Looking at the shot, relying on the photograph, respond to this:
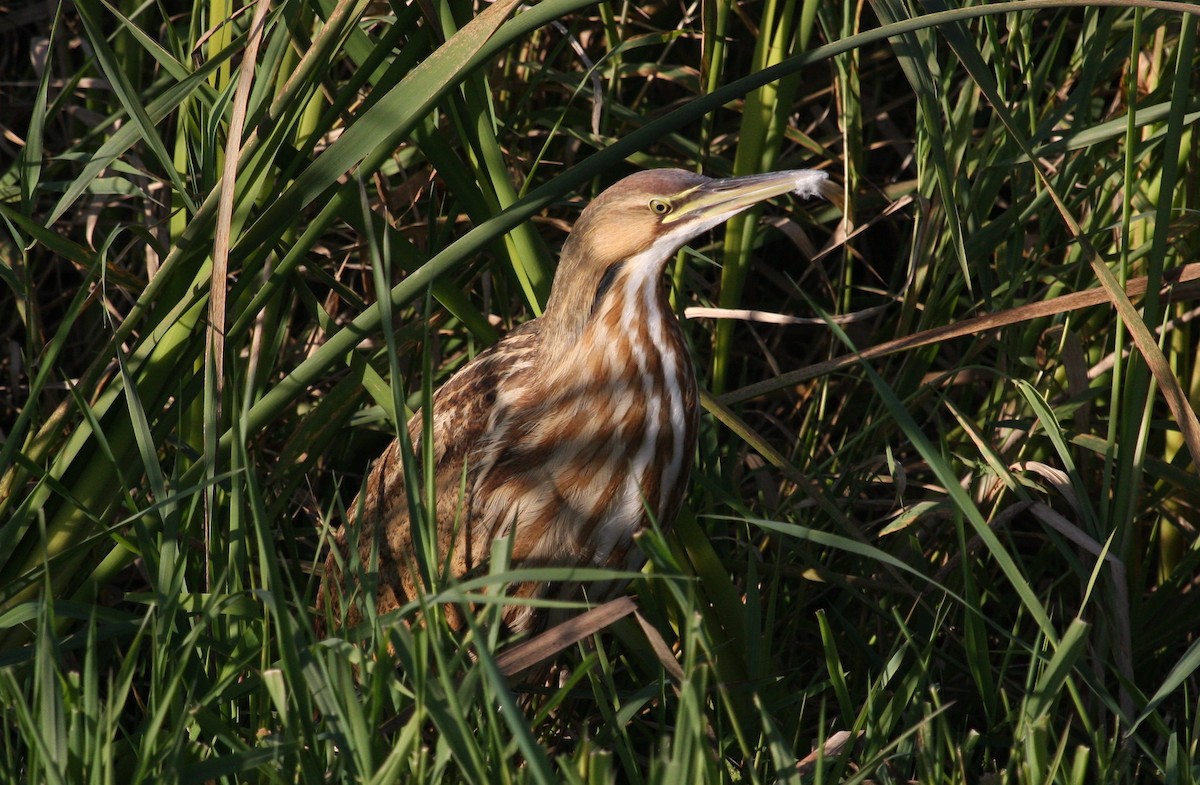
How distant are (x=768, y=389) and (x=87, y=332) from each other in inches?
59.1

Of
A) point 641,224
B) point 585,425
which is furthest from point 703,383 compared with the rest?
point 641,224

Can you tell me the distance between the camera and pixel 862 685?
229cm

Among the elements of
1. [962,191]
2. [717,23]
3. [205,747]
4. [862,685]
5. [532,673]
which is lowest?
[862,685]

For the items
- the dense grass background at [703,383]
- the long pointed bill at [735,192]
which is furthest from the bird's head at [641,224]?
the dense grass background at [703,383]

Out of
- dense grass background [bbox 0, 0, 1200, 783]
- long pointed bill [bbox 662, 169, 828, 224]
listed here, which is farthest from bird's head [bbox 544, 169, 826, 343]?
dense grass background [bbox 0, 0, 1200, 783]

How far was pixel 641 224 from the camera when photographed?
6.14 ft

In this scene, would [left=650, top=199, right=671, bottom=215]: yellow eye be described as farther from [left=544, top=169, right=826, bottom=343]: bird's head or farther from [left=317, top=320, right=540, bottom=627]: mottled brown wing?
[left=317, top=320, right=540, bottom=627]: mottled brown wing

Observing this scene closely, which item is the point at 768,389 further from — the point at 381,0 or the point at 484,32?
the point at 381,0

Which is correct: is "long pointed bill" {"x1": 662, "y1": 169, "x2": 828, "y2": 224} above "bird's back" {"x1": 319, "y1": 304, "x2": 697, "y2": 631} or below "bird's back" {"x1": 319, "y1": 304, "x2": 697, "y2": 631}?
above

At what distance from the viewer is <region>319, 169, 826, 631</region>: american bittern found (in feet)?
6.30

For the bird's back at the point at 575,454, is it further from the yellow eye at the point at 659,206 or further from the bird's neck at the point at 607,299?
the yellow eye at the point at 659,206

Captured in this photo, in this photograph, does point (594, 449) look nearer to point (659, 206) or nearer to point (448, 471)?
point (448, 471)

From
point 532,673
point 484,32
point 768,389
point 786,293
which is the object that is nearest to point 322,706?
point 532,673

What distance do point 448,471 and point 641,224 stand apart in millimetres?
469
